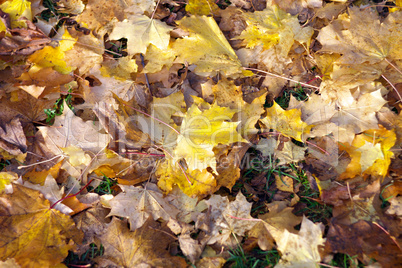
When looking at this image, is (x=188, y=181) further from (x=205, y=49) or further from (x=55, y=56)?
(x=55, y=56)

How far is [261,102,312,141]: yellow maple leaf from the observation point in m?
1.83

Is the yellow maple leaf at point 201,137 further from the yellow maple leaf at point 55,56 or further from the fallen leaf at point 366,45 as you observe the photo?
the yellow maple leaf at point 55,56

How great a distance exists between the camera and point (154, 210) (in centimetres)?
172

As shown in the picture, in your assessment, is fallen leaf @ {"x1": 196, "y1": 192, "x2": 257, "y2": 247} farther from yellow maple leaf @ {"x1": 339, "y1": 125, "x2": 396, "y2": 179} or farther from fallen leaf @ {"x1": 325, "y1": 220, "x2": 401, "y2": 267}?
yellow maple leaf @ {"x1": 339, "y1": 125, "x2": 396, "y2": 179}

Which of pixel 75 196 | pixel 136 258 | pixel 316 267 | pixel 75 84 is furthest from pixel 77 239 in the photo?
pixel 316 267

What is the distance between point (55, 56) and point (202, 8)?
3.90 ft

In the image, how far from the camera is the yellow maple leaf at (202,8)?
2.27m

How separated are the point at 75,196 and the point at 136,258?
578 millimetres

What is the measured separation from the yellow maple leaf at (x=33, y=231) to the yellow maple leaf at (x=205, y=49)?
1268 mm

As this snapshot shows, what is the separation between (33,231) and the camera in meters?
1.61

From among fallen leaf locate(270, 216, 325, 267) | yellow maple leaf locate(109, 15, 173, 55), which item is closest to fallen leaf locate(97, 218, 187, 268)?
fallen leaf locate(270, 216, 325, 267)

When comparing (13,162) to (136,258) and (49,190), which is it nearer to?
(49,190)

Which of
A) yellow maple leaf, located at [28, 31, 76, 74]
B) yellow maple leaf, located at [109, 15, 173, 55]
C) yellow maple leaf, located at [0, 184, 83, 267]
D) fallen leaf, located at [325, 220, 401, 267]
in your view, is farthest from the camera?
yellow maple leaf, located at [28, 31, 76, 74]

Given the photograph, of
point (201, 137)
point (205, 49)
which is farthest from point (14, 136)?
point (205, 49)
